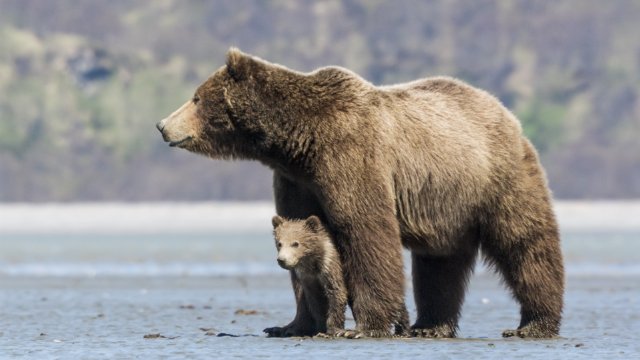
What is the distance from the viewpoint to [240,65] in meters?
10.4

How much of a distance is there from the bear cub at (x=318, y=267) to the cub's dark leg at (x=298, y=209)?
0.16 m

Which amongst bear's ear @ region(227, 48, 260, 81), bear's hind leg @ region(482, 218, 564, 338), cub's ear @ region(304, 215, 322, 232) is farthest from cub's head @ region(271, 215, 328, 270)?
bear's hind leg @ region(482, 218, 564, 338)

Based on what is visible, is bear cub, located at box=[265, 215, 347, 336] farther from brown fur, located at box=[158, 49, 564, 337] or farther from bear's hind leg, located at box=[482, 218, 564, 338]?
bear's hind leg, located at box=[482, 218, 564, 338]

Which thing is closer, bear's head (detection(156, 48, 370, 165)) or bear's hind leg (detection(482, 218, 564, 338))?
bear's head (detection(156, 48, 370, 165))

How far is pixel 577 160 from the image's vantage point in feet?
214

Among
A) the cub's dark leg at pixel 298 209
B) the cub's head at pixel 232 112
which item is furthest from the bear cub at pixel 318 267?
the cub's head at pixel 232 112

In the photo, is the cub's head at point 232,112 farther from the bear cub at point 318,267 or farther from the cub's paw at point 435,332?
the cub's paw at point 435,332

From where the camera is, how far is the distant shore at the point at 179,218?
4575 cm

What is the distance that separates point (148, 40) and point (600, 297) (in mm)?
68703

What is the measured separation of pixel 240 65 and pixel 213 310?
4516 millimetres

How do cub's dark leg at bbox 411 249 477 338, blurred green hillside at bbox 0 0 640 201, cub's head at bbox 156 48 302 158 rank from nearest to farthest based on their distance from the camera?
1. cub's head at bbox 156 48 302 158
2. cub's dark leg at bbox 411 249 477 338
3. blurred green hillside at bbox 0 0 640 201

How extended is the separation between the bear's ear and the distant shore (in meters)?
34.0

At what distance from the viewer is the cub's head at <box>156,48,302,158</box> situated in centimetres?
1032

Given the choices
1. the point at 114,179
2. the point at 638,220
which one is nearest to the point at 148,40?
the point at 114,179
